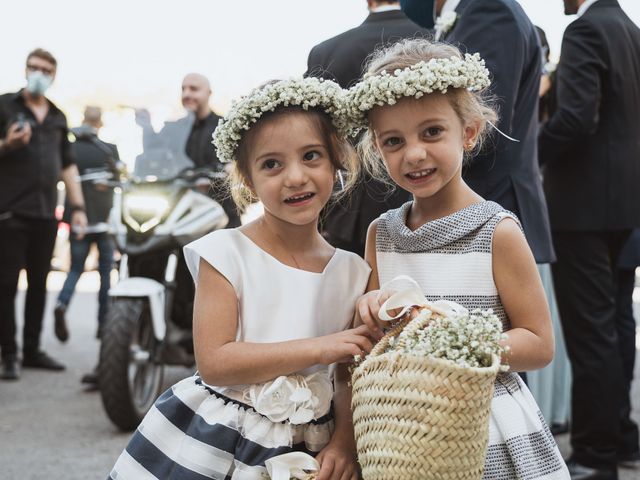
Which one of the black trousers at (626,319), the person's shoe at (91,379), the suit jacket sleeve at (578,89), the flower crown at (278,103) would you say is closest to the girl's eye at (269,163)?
the flower crown at (278,103)

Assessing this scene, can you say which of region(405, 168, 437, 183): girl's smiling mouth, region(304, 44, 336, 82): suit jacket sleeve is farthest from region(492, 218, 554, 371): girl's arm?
region(304, 44, 336, 82): suit jacket sleeve

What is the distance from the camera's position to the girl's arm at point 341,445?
207cm

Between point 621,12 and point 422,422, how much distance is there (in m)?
3.02

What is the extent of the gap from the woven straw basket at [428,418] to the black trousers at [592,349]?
2305mm

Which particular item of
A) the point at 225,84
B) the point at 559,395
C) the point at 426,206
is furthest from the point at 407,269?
the point at 225,84

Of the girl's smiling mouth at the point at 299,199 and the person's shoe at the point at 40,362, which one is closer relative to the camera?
the girl's smiling mouth at the point at 299,199

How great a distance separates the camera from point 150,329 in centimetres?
512

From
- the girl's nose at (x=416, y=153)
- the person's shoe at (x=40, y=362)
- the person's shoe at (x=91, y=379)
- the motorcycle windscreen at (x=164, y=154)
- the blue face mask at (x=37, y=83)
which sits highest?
the blue face mask at (x=37, y=83)

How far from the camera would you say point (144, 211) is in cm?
532

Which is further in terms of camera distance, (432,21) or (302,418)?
(432,21)

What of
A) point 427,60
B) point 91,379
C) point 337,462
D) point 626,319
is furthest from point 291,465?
point 91,379

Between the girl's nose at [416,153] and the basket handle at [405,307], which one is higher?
the girl's nose at [416,153]

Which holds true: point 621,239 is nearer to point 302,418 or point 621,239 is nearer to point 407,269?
point 407,269

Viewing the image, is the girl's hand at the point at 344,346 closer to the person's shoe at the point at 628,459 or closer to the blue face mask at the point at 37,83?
the person's shoe at the point at 628,459
